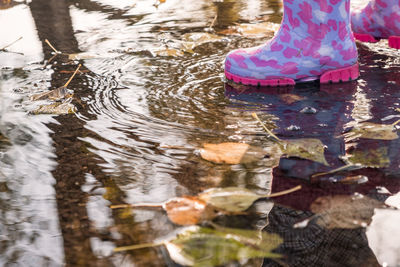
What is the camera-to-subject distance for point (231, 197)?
0.99 m

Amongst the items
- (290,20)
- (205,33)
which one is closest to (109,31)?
(205,33)

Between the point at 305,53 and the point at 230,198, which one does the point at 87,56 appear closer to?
the point at 305,53

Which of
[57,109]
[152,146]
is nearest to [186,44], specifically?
[57,109]

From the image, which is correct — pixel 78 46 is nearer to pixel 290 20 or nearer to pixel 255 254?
pixel 290 20

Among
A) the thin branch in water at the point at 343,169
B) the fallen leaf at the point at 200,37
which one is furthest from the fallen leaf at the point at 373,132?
the fallen leaf at the point at 200,37

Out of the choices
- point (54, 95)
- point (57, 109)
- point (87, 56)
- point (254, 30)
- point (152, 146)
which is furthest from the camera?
point (254, 30)

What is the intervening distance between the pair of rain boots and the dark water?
0.21 ft

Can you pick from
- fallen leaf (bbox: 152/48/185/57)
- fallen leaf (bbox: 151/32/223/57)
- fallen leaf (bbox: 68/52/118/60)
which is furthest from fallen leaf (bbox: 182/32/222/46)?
fallen leaf (bbox: 68/52/118/60)

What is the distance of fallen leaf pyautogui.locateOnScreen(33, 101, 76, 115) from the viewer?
4.80 ft

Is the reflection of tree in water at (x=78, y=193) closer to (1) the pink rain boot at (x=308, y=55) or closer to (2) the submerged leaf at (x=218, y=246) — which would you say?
(2) the submerged leaf at (x=218, y=246)

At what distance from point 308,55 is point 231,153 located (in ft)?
2.37

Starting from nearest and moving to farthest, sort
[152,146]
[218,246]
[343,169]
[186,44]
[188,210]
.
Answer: [218,246], [188,210], [343,169], [152,146], [186,44]

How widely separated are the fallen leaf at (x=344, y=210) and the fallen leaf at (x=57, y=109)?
0.81m

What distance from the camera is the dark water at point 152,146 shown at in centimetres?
87
